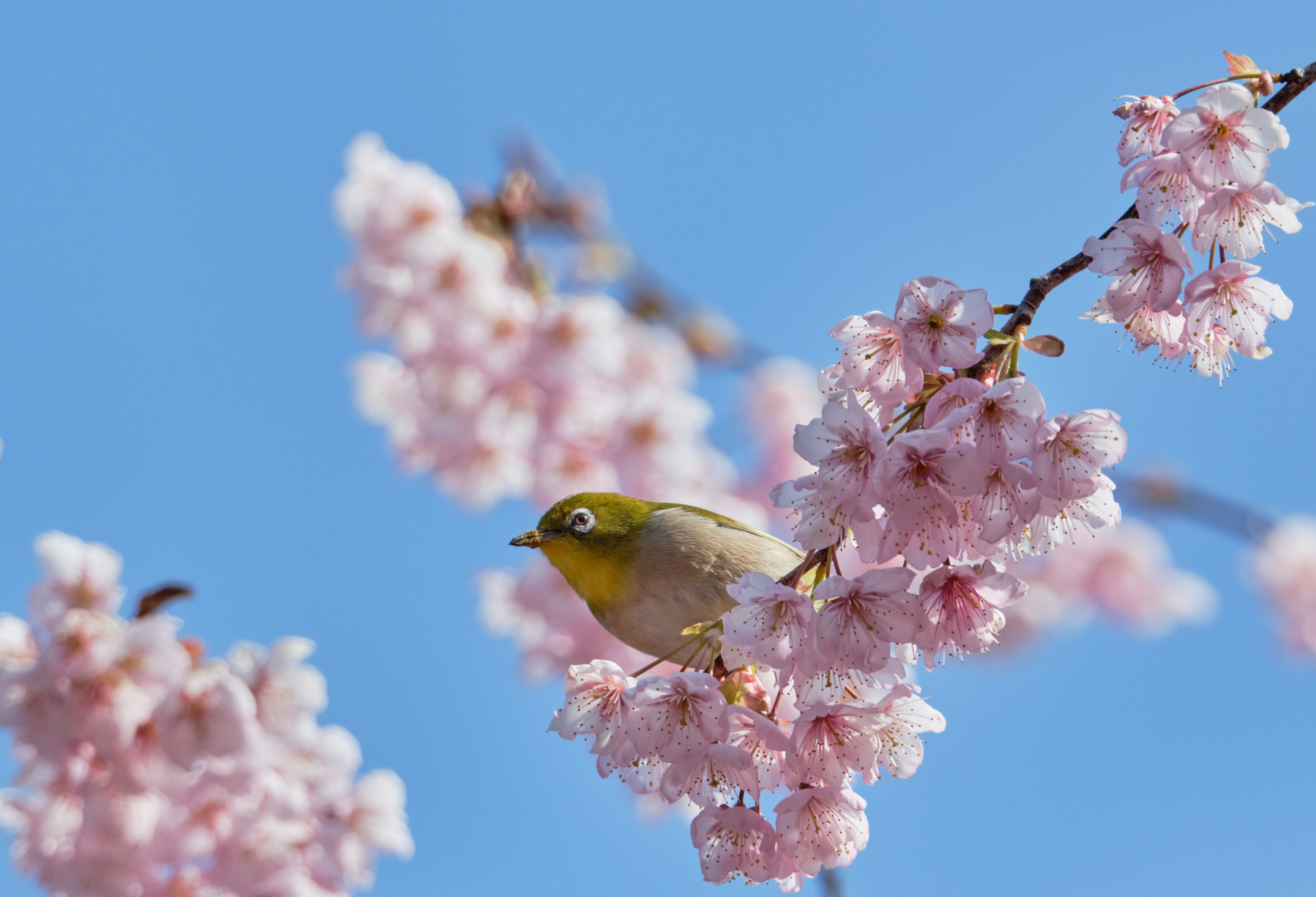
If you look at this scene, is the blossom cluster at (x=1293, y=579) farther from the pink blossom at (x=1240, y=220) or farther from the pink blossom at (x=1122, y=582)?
the pink blossom at (x=1240, y=220)

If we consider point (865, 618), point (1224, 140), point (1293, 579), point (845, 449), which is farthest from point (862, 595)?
point (1293, 579)

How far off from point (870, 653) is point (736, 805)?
0.48 metres

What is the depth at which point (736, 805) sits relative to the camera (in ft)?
7.47

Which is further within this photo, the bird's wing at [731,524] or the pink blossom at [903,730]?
the bird's wing at [731,524]

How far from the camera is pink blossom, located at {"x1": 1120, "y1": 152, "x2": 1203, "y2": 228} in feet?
7.16

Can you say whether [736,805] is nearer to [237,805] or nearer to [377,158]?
[237,805]

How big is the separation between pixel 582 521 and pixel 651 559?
17.2 inches

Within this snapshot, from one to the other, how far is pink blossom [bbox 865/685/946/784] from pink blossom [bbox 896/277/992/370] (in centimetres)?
70

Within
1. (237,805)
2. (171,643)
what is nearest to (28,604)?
(171,643)

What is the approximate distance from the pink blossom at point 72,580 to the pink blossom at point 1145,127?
318cm

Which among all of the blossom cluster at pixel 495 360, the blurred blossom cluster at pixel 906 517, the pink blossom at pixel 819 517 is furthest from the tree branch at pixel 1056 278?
the blossom cluster at pixel 495 360

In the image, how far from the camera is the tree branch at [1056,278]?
211 cm

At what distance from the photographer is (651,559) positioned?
3826mm

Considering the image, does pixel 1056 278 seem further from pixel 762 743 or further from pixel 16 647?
pixel 16 647
